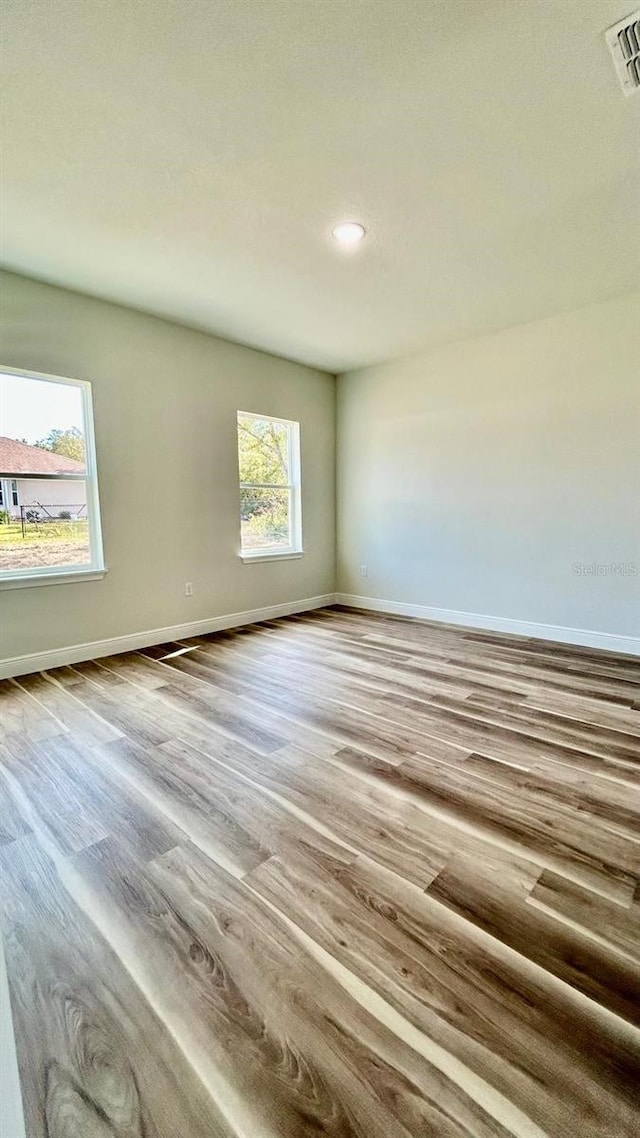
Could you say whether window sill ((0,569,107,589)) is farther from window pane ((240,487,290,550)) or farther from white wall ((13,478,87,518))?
window pane ((240,487,290,550))

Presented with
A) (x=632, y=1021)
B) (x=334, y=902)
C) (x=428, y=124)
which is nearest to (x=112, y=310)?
(x=428, y=124)

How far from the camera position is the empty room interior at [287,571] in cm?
103

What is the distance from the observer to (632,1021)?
1037 mm

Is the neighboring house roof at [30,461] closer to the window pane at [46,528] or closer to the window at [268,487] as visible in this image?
the window pane at [46,528]

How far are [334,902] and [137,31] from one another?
9.46 ft

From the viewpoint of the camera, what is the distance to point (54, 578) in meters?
3.37

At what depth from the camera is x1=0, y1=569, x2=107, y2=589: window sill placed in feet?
10.4

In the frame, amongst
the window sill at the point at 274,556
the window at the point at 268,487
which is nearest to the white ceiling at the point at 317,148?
the window at the point at 268,487

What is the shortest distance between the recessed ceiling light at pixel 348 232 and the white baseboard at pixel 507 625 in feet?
10.8

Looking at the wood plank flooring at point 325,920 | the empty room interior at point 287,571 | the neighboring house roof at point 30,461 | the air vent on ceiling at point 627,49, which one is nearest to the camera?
the wood plank flooring at point 325,920

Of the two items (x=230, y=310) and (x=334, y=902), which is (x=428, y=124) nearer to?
(x=230, y=310)

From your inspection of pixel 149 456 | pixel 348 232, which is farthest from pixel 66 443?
pixel 348 232

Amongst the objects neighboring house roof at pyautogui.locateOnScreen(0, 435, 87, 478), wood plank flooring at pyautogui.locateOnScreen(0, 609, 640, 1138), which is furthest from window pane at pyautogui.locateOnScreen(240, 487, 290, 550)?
wood plank flooring at pyautogui.locateOnScreen(0, 609, 640, 1138)

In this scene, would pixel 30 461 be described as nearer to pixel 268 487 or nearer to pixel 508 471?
pixel 268 487
